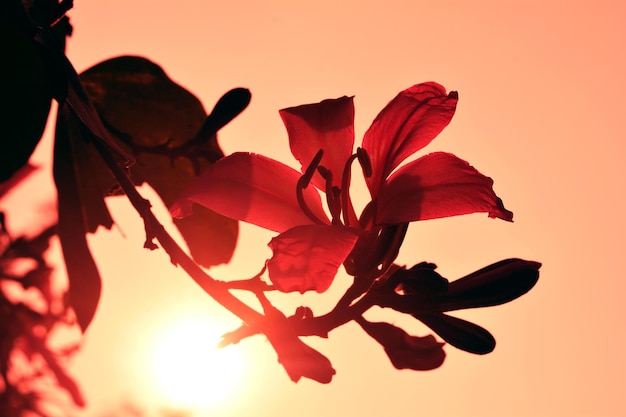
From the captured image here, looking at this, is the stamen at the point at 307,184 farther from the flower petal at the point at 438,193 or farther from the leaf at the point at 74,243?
the leaf at the point at 74,243

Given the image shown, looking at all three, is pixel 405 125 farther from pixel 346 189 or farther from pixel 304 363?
pixel 304 363

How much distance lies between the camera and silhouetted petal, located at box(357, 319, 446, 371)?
3.05 ft

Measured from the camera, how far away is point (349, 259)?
3.14 ft

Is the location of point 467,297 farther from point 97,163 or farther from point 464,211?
point 97,163

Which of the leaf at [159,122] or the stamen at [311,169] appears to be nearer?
the stamen at [311,169]

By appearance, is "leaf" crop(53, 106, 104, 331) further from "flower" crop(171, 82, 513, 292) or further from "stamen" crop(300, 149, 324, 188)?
"stamen" crop(300, 149, 324, 188)

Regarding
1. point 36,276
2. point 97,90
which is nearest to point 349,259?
point 97,90

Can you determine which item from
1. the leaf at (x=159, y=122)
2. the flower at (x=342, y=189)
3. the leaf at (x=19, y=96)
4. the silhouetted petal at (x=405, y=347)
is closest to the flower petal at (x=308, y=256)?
the flower at (x=342, y=189)

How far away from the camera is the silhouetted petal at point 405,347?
93 centimetres

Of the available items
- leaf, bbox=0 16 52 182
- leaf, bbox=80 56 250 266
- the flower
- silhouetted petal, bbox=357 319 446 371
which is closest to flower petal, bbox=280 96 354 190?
the flower

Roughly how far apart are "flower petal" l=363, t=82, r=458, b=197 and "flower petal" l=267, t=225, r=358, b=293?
0.62 ft

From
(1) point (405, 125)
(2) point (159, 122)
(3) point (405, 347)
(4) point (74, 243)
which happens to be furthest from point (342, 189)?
(2) point (159, 122)

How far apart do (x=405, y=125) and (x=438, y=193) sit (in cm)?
14

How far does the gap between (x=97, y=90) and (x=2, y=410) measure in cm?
143
